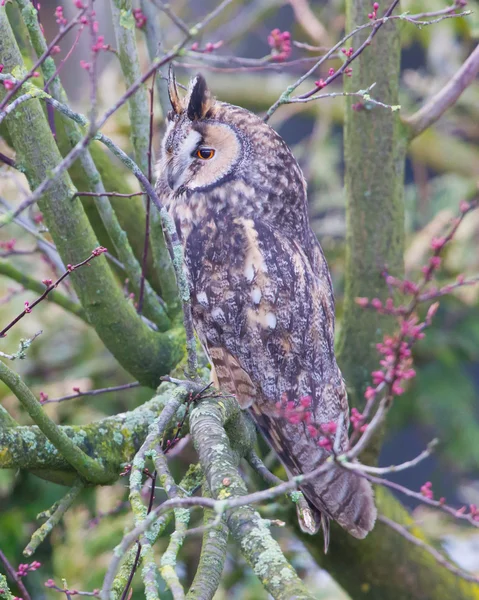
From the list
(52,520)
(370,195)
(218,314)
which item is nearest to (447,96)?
(370,195)

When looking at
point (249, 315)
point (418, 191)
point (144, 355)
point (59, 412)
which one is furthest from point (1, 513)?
point (418, 191)

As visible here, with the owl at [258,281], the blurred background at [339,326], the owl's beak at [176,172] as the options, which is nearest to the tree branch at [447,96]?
the blurred background at [339,326]

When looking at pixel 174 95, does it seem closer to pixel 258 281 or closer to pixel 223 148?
pixel 223 148

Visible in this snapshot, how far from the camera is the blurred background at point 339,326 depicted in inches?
112

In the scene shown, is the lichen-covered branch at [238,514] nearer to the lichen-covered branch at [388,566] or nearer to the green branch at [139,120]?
the green branch at [139,120]

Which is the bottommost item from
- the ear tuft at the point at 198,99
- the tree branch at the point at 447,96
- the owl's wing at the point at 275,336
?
the owl's wing at the point at 275,336

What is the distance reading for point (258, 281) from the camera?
192 centimetres

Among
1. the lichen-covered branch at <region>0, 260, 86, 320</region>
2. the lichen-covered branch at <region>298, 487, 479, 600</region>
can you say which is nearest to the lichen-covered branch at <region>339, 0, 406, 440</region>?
the lichen-covered branch at <region>298, 487, 479, 600</region>

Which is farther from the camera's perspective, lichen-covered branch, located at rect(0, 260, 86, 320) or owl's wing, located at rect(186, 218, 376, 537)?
lichen-covered branch, located at rect(0, 260, 86, 320)

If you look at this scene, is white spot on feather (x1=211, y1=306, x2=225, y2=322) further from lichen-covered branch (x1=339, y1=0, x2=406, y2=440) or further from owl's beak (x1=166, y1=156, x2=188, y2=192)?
lichen-covered branch (x1=339, y1=0, x2=406, y2=440)

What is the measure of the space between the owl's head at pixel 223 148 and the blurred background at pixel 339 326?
18cm

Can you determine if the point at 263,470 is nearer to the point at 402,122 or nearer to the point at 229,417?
the point at 229,417

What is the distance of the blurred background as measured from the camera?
283 cm

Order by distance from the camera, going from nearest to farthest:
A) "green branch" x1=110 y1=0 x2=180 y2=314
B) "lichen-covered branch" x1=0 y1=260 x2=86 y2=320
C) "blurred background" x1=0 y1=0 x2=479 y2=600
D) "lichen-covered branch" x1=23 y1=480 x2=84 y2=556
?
"lichen-covered branch" x1=23 y1=480 x2=84 y2=556 < "green branch" x1=110 y1=0 x2=180 y2=314 < "lichen-covered branch" x1=0 y1=260 x2=86 y2=320 < "blurred background" x1=0 y1=0 x2=479 y2=600
